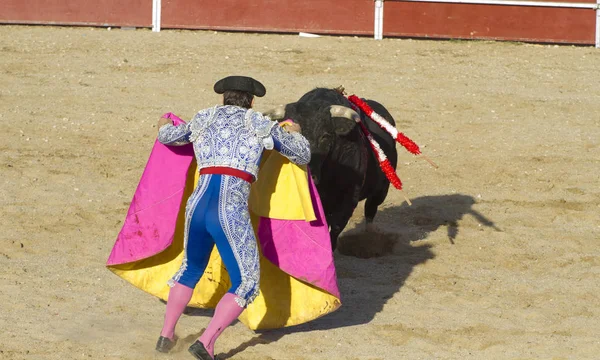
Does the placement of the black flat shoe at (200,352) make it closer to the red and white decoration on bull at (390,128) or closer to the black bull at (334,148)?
the black bull at (334,148)

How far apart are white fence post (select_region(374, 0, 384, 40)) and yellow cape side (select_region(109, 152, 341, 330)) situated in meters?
6.99

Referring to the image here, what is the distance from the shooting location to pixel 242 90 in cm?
488

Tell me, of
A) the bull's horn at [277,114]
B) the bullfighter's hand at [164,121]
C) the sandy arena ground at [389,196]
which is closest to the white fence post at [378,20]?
the sandy arena ground at [389,196]

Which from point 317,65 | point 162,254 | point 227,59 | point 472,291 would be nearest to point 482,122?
point 317,65

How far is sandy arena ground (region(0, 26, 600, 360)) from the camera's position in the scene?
17.9 feet

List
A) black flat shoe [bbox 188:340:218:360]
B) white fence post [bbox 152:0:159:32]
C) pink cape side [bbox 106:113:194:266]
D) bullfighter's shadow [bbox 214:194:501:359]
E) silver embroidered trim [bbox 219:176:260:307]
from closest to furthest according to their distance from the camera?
black flat shoe [bbox 188:340:218:360] → silver embroidered trim [bbox 219:176:260:307] → pink cape side [bbox 106:113:194:266] → bullfighter's shadow [bbox 214:194:501:359] → white fence post [bbox 152:0:159:32]

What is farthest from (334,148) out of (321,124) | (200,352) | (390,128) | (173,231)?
(200,352)

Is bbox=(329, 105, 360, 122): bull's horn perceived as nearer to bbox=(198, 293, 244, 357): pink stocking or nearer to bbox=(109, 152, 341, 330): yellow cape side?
bbox=(109, 152, 341, 330): yellow cape side

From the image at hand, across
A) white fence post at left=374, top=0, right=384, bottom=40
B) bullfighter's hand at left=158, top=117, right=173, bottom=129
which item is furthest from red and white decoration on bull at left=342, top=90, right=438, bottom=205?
white fence post at left=374, top=0, right=384, bottom=40

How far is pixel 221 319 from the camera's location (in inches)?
188

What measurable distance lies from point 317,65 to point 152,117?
217cm

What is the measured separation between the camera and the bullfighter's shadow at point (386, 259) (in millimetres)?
5734

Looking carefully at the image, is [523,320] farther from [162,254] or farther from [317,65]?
[317,65]

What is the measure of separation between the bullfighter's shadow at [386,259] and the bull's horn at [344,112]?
965 millimetres
